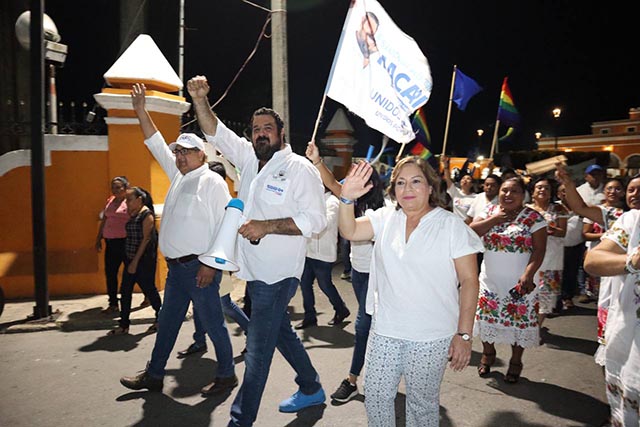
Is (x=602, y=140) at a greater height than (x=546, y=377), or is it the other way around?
→ (x=602, y=140)

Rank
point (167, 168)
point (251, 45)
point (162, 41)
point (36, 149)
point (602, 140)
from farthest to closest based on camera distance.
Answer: point (602, 140) < point (251, 45) < point (162, 41) < point (36, 149) < point (167, 168)

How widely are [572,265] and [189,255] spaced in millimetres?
6235

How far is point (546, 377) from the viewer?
4.45 meters

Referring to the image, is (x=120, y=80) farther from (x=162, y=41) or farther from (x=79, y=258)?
(x=162, y=41)

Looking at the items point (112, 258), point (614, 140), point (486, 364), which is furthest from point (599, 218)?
point (614, 140)

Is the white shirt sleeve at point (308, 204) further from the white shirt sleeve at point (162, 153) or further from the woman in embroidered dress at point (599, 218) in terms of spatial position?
Result: the woman in embroidered dress at point (599, 218)

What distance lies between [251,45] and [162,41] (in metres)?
7.90

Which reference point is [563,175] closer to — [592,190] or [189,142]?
[189,142]

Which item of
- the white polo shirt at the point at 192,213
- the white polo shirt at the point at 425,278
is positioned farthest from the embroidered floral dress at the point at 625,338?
the white polo shirt at the point at 192,213

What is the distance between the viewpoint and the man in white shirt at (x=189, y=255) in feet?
12.7

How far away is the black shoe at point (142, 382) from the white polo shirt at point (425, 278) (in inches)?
90.5

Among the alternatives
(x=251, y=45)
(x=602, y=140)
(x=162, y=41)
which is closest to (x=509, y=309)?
(x=162, y=41)

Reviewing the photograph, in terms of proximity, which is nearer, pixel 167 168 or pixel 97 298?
pixel 167 168

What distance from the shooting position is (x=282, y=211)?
10.4 ft
